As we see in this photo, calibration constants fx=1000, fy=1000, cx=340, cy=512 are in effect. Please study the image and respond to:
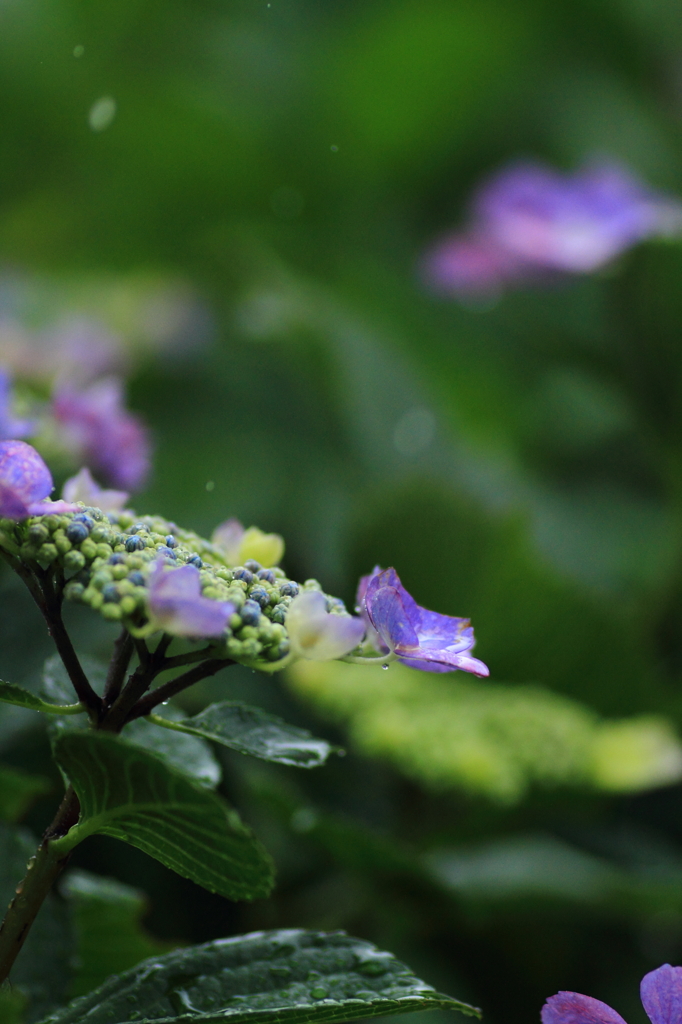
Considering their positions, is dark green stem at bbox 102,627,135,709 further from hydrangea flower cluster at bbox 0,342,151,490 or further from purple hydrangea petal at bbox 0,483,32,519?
hydrangea flower cluster at bbox 0,342,151,490

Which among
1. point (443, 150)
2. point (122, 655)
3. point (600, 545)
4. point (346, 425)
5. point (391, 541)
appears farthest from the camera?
point (443, 150)

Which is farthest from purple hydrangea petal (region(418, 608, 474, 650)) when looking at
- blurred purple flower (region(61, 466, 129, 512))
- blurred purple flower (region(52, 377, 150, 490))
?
blurred purple flower (region(52, 377, 150, 490))

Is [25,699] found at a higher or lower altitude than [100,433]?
lower

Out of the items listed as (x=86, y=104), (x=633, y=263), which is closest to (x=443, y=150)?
(x=86, y=104)

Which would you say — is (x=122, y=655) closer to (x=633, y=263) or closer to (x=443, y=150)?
(x=633, y=263)

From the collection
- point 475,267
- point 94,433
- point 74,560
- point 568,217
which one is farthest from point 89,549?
point 475,267

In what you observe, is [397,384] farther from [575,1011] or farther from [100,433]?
[575,1011]
